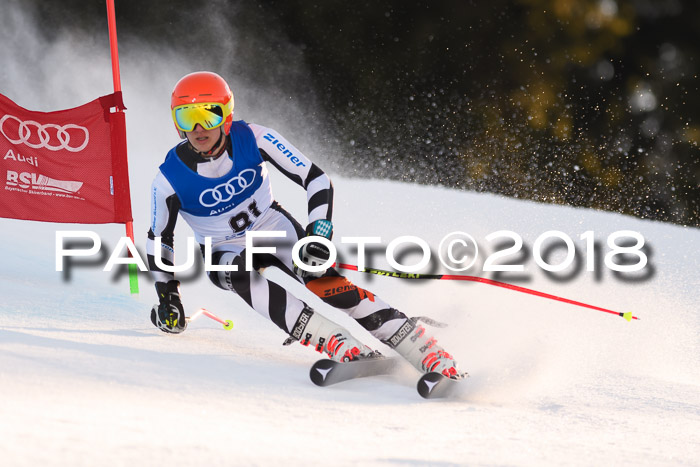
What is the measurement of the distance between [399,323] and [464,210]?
14.7ft

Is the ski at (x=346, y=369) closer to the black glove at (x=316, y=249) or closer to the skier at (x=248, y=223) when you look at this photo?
the skier at (x=248, y=223)

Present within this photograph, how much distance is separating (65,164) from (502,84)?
38.2 ft

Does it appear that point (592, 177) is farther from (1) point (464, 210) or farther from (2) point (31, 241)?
(2) point (31, 241)

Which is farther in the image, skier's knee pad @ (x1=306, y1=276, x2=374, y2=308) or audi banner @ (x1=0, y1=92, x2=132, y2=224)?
audi banner @ (x1=0, y1=92, x2=132, y2=224)

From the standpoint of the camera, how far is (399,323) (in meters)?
3.45

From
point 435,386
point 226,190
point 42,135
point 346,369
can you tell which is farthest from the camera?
point 42,135

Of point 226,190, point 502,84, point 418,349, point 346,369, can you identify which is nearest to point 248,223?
point 226,190

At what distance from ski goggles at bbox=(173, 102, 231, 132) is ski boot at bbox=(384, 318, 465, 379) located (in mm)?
1189

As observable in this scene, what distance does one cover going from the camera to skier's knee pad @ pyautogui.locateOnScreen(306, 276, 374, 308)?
3.44 meters

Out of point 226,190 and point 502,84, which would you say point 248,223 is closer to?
point 226,190

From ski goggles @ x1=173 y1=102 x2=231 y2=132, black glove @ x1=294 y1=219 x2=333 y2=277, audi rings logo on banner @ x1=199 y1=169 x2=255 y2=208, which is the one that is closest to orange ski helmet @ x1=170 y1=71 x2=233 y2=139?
ski goggles @ x1=173 y1=102 x2=231 y2=132

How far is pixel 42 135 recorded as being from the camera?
4.68m

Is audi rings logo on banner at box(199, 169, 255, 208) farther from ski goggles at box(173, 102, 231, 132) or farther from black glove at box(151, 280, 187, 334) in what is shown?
black glove at box(151, 280, 187, 334)

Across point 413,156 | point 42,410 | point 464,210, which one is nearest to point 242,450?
point 42,410
